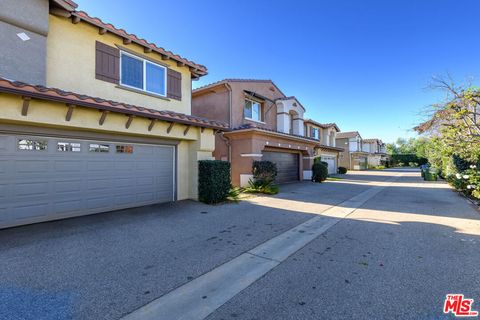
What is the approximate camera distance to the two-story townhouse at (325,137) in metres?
25.8

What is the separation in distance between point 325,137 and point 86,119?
2848 centimetres

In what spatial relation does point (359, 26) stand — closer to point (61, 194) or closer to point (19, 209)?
point (61, 194)

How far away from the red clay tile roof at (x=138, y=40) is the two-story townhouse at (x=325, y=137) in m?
16.9

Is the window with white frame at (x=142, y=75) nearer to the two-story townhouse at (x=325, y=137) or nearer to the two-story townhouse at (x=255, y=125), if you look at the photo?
the two-story townhouse at (x=255, y=125)

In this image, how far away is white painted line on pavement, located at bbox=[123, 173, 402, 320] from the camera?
2.77 meters

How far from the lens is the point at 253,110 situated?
16.8 metres

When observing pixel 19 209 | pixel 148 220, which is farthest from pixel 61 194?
pixel 148 220

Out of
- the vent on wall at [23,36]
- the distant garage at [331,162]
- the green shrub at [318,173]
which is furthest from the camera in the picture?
the distant garage at [331,162]

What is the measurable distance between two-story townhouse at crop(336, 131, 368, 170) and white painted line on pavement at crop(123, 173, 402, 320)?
35789mm

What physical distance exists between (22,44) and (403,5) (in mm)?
14770

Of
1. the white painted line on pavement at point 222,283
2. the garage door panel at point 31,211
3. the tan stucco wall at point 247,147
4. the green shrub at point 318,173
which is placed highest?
the tan stucco wall at point 247,147

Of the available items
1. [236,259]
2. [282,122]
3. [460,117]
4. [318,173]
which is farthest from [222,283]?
[282,122]

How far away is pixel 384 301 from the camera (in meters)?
3.00

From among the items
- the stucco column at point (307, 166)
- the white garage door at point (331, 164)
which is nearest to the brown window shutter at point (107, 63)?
the stucco column at point (307, 166)
